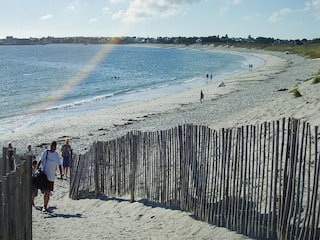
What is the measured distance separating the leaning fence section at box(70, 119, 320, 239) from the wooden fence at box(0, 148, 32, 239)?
3.00 meters

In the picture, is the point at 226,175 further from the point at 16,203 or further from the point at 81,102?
the point at 81,102

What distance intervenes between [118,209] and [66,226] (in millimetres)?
1254

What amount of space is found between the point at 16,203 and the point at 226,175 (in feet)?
11.1

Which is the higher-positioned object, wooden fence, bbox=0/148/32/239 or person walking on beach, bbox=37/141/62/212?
wooden fence, bbox=0/148/32/239

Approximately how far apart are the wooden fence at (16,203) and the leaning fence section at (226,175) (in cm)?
300

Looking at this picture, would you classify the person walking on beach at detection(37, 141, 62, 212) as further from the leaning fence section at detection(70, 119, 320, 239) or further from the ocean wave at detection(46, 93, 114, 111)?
the ocean wave at detection(46, 93, 114, 111)

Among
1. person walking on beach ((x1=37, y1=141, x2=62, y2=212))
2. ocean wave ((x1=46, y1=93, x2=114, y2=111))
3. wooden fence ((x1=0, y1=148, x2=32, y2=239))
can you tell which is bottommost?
ocean wave ((x1=46, y1=93, x2=114, y2=111))

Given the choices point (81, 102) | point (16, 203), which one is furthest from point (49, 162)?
point (81, 102)

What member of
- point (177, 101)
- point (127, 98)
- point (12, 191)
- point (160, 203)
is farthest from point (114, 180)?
point (127, 98)

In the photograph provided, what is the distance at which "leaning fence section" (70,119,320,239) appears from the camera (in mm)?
6457

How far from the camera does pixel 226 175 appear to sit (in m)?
7.43

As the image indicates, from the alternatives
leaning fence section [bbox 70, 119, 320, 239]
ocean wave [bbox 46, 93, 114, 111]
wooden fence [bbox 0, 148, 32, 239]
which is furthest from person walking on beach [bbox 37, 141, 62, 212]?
ocean wave [bbox 46, 93, 114, 111]

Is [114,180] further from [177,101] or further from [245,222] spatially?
[177,101]

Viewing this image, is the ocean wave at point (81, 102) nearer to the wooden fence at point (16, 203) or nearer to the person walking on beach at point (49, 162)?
the person walking on beach at point (49, 162)
